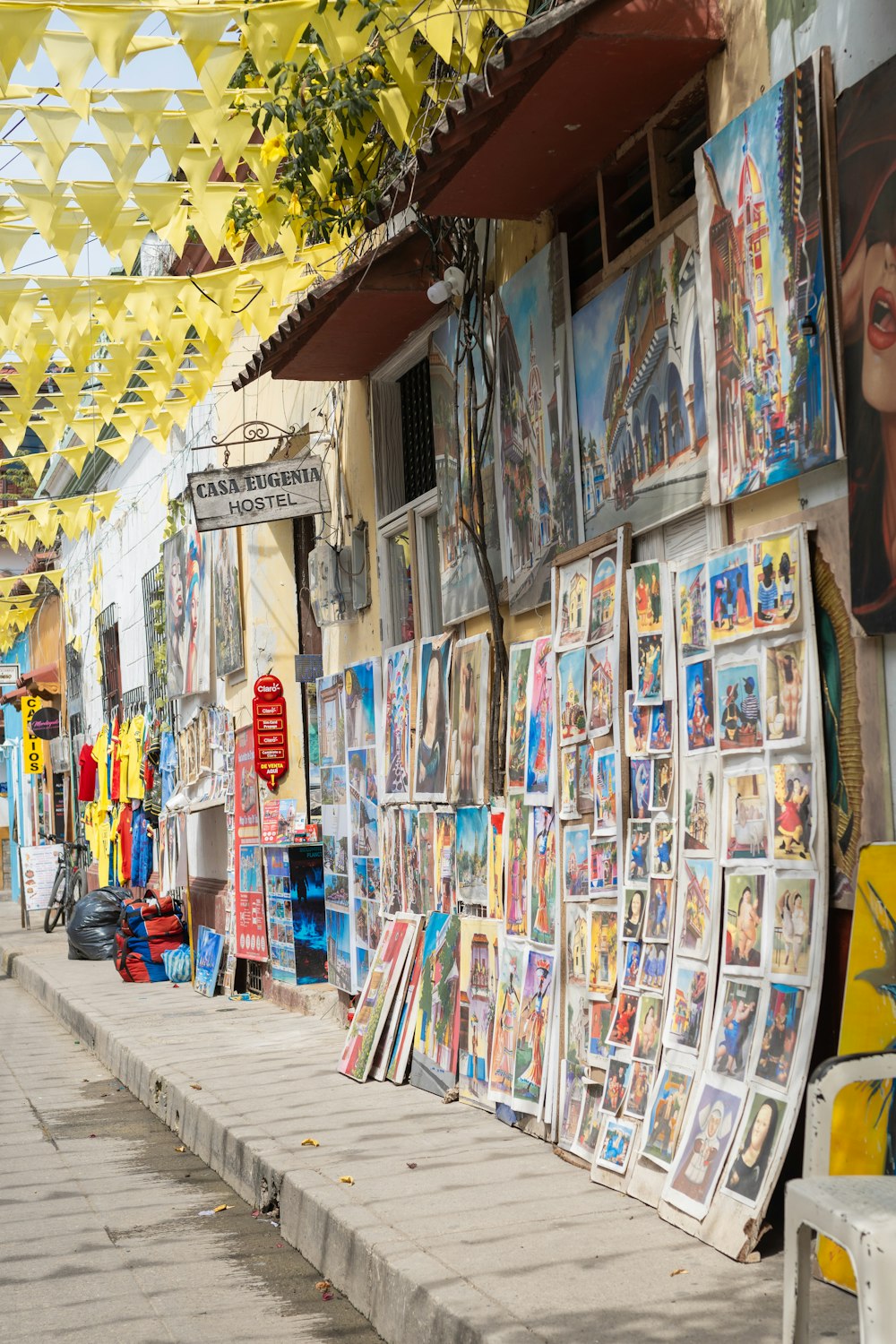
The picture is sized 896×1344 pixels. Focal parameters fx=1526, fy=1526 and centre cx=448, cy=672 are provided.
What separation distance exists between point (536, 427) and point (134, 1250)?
3.77 metres

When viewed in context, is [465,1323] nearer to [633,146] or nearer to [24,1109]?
[633,146]

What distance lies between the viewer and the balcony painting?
7434 millimetres

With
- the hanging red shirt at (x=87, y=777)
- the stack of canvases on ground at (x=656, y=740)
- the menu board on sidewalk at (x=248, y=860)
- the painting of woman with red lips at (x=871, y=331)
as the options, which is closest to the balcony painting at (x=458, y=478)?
the stack of canvases on ground at (x=656, y=740)

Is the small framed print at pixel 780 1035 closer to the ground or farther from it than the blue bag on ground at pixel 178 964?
farther from it

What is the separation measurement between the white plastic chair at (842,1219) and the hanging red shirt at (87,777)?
21544mm

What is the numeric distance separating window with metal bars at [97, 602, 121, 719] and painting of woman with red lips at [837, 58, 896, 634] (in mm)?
18786

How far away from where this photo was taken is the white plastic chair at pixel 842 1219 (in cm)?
269

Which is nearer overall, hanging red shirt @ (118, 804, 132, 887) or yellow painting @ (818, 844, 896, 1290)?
yellow painting @ (818, 844, 896, 1290)

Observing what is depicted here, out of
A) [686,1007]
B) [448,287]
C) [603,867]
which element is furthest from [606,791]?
[448,287]

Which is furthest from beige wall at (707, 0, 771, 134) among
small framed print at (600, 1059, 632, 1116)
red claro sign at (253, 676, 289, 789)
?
red claro sign at (253, 676, 289, 789)

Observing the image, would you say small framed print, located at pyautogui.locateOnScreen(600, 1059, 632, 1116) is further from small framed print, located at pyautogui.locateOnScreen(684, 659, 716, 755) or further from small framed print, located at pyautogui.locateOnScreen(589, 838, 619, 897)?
small framed print, located at pyautogui.locateOnScreen(684, 659, 716, 755)

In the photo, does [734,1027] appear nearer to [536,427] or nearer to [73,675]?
[536,427]

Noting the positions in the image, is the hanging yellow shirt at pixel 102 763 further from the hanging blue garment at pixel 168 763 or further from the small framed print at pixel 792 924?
the small framed print at pixel 792 924

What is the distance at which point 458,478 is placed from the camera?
779 cm
